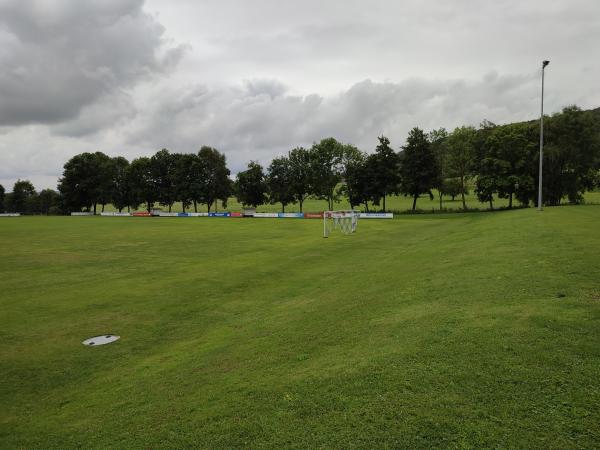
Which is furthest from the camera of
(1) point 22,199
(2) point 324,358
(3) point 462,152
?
(1) point 22,199

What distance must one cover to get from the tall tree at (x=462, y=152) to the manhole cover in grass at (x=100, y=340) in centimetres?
8728

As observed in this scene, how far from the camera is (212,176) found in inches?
4946

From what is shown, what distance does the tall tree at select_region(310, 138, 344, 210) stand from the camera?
112 metres

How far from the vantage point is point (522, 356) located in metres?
8.07

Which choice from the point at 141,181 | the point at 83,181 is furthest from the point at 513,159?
the point at 83,181

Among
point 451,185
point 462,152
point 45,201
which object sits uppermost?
point 462,152

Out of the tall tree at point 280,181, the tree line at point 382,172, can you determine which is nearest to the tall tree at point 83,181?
the tree line at point 382,172

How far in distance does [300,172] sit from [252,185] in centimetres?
1695

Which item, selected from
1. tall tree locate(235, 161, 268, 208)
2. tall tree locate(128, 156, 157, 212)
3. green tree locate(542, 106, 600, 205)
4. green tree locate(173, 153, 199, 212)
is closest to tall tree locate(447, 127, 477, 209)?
green tree locate(542, 106, 600, 205)

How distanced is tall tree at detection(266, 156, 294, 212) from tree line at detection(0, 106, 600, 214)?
0.95 feet

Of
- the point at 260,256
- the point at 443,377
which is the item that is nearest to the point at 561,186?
the point at 260,256

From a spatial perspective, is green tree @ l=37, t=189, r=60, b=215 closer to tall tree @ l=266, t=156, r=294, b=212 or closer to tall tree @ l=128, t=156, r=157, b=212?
tall tree @ l=128, t=156, r=157, b=212

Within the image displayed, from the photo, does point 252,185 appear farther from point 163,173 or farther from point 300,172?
point 163,173

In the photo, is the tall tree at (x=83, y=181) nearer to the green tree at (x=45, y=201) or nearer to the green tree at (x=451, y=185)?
the green tree at (x=45, y=201)
